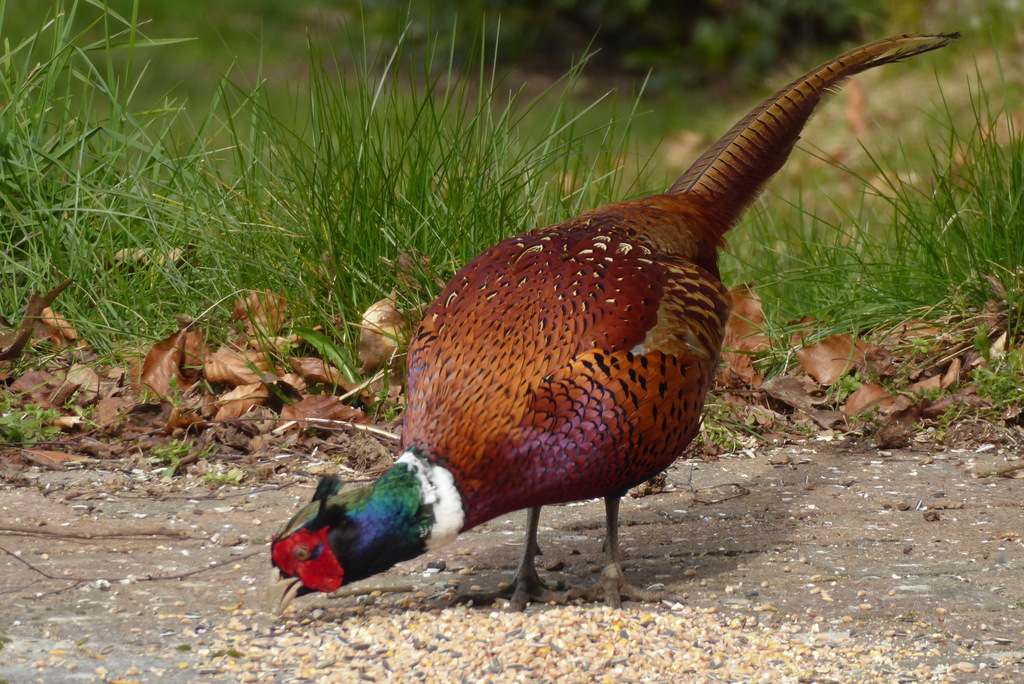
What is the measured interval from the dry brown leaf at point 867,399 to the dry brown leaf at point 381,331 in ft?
5.49

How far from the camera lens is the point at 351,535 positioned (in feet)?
8.55

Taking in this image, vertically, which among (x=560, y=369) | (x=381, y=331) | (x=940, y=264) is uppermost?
(x=940, y=264)

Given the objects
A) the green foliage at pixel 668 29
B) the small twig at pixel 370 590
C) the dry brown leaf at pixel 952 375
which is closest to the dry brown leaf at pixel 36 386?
the small twig at pixel 370 590

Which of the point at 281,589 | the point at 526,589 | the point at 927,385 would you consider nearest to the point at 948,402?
the point at 927,385

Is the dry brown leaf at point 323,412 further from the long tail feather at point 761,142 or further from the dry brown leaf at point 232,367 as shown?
the long tail feather at point 761,142

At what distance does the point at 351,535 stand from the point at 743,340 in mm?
2716

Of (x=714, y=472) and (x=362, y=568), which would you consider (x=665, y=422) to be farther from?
(x=714, y=472)

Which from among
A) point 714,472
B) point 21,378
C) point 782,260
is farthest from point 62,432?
point 782,260

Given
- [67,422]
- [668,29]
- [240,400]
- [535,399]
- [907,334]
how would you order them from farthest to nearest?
[668,29], [907,334], [240,400], [67,422], [535,399]

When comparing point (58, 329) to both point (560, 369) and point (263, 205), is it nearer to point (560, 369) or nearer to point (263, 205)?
point (263, 205)

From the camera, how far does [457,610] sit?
3.06 m

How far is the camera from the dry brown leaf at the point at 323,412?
4262mm

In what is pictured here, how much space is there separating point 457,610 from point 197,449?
1.44m

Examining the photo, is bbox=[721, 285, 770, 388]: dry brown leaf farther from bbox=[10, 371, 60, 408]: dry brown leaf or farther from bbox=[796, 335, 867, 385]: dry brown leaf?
bbox=[10, 371, 60, 408]: dry brown leaf
